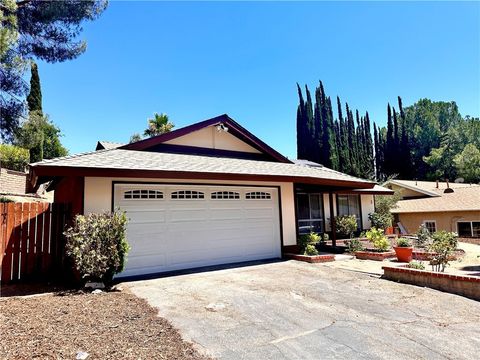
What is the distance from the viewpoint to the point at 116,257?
21.4 feet

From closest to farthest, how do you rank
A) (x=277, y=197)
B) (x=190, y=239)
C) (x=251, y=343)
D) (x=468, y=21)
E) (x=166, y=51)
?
1. (x=251, y=343)
2. (x=190, y=239)
3. (x=277, y=197)
4. (x=468, y=21)
5. (x=166, y=51)

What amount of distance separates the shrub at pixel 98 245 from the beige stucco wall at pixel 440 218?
77.2 ft

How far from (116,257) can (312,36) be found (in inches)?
507

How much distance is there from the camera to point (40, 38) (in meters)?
13.4

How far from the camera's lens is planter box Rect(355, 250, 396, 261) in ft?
Answer: 35.4

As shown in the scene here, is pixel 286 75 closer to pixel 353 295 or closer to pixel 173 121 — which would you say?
pixel 173 121

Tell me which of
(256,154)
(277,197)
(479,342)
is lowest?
(479,342)

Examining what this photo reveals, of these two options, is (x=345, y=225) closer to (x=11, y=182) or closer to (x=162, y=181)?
(x=162, y=181)

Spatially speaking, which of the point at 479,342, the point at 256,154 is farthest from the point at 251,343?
the point at 256,154

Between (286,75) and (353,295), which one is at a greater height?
(286,75)

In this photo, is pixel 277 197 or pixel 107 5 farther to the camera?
pixel 107 5

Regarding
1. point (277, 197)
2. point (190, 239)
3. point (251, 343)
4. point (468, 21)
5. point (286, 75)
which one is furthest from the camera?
point (286, 75)

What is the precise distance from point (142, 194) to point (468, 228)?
75.6 feet

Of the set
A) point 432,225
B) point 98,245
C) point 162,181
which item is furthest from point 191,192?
point 432,225
